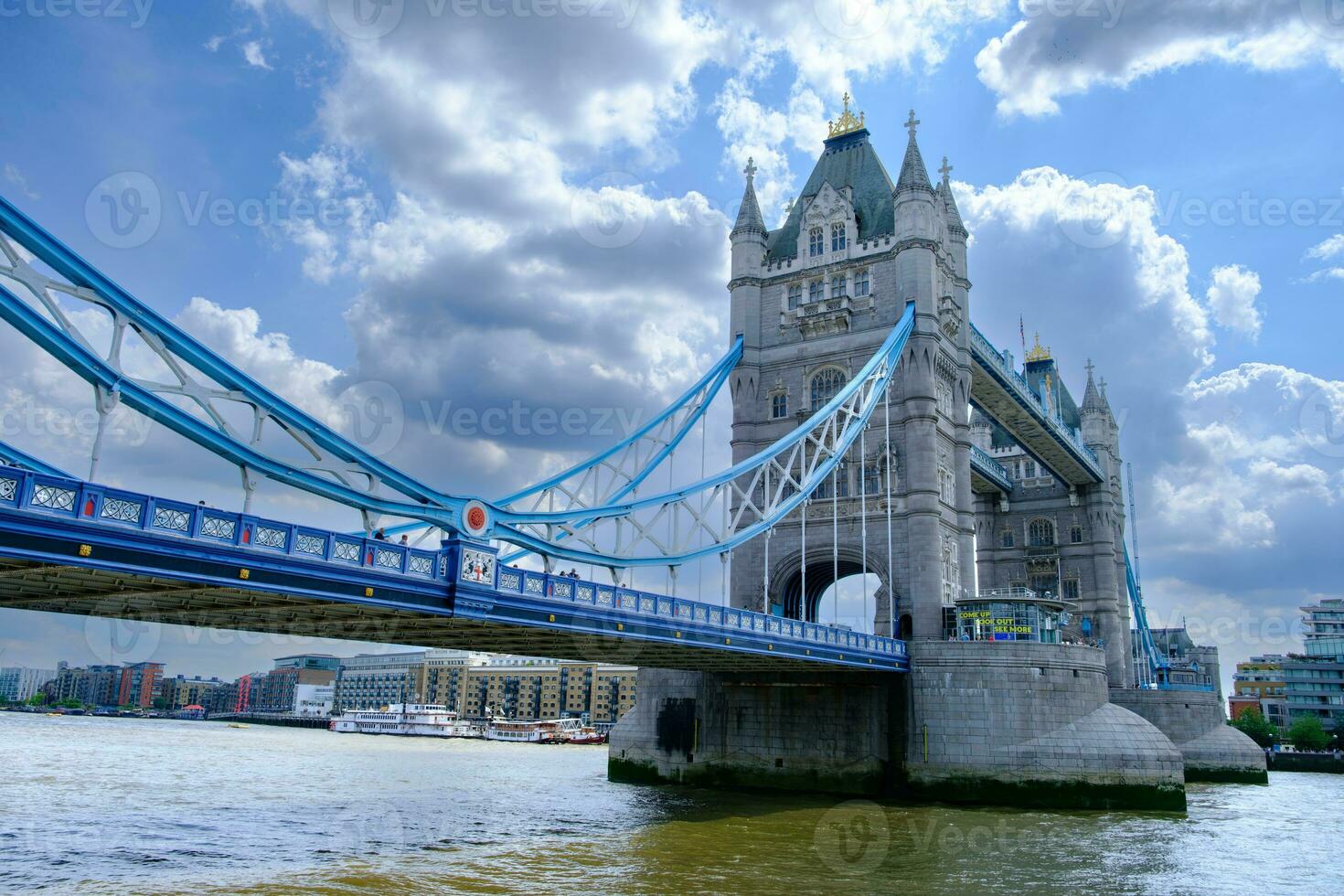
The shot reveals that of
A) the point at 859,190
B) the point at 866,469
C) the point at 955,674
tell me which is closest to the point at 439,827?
Answer: the point at 955,674

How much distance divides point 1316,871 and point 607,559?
720 inches

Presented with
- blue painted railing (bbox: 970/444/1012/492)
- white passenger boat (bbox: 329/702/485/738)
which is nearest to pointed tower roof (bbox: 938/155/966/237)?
blue painted railing (bbox: 970/444/1012/492)

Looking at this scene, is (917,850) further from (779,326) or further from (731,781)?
(779,326)

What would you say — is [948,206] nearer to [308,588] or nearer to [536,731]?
[308,588]

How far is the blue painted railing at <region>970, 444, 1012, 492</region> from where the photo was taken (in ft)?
210

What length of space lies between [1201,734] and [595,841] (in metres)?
43.1

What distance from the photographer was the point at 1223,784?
174 feet

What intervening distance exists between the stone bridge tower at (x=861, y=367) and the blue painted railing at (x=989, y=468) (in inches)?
673

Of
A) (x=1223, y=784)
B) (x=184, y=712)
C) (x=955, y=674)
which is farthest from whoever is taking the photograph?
(x=184, y=712)

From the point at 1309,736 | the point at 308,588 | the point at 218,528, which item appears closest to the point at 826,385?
the point at 308,588

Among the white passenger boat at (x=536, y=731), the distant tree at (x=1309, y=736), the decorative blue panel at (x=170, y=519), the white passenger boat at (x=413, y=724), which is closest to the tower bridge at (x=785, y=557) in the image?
the decorative blue panel at (x=170, y=519)

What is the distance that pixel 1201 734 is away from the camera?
182ft

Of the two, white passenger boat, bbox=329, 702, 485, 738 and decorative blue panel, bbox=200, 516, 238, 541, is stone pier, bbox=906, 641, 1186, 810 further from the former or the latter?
white passenger boat, bbox=329, 702, 485, 738

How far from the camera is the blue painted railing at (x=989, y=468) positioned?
2516 inches
